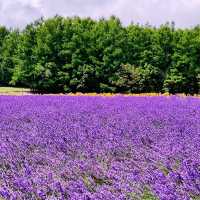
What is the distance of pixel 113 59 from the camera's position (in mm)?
32750

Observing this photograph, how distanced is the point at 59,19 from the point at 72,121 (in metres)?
28.5

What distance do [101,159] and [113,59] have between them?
1080 inches

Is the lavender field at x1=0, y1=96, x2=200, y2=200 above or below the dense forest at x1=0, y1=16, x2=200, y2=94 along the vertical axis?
below

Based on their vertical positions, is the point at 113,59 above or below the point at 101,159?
above

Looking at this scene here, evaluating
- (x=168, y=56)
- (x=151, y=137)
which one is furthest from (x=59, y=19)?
(x=151, y=137)

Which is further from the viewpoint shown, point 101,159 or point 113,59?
point 113,59

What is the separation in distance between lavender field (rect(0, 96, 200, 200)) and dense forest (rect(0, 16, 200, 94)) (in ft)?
77.6

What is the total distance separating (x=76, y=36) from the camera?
33.6 m

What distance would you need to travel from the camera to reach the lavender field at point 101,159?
3992mm

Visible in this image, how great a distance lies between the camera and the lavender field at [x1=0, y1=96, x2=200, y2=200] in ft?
13.1

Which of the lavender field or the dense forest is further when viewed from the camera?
the dense forest

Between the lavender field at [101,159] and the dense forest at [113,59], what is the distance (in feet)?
77.6

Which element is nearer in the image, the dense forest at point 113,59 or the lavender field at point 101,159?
the lavender field at point 101,159

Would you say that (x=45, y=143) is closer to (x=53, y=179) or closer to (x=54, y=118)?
(x=53, y=179)
